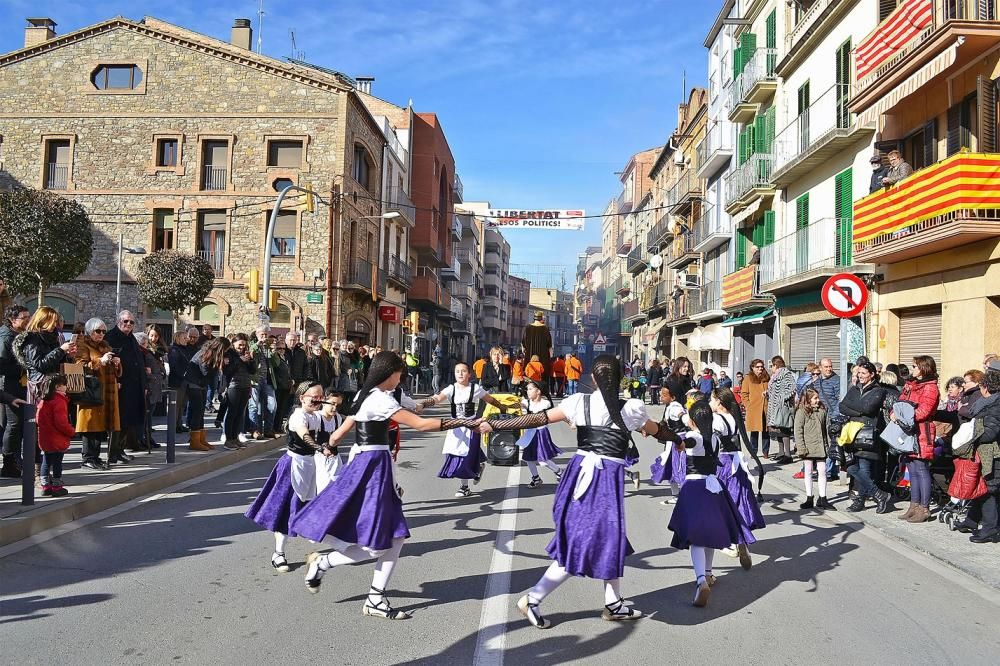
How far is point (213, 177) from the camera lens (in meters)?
31.5

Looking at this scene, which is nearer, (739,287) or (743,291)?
(743,291)

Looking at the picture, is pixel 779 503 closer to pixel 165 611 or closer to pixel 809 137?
pixel 165 611

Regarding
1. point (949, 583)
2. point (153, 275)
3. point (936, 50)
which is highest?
point (936, 50)

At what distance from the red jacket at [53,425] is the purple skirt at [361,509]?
13.1ft

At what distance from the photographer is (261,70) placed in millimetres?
31484

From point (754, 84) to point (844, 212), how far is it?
24.8 feet

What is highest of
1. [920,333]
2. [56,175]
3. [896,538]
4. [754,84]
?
[754,84]

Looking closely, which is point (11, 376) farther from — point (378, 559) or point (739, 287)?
point (739, 287)

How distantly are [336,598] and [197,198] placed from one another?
94.3 feet

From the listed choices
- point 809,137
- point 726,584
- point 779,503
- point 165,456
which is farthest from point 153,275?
point 726,584

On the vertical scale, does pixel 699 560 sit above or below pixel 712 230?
below

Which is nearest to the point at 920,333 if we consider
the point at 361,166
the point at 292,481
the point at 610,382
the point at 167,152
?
the point at 610,382

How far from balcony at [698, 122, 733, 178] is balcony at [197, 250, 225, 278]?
20194 mm

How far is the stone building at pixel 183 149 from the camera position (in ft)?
102
